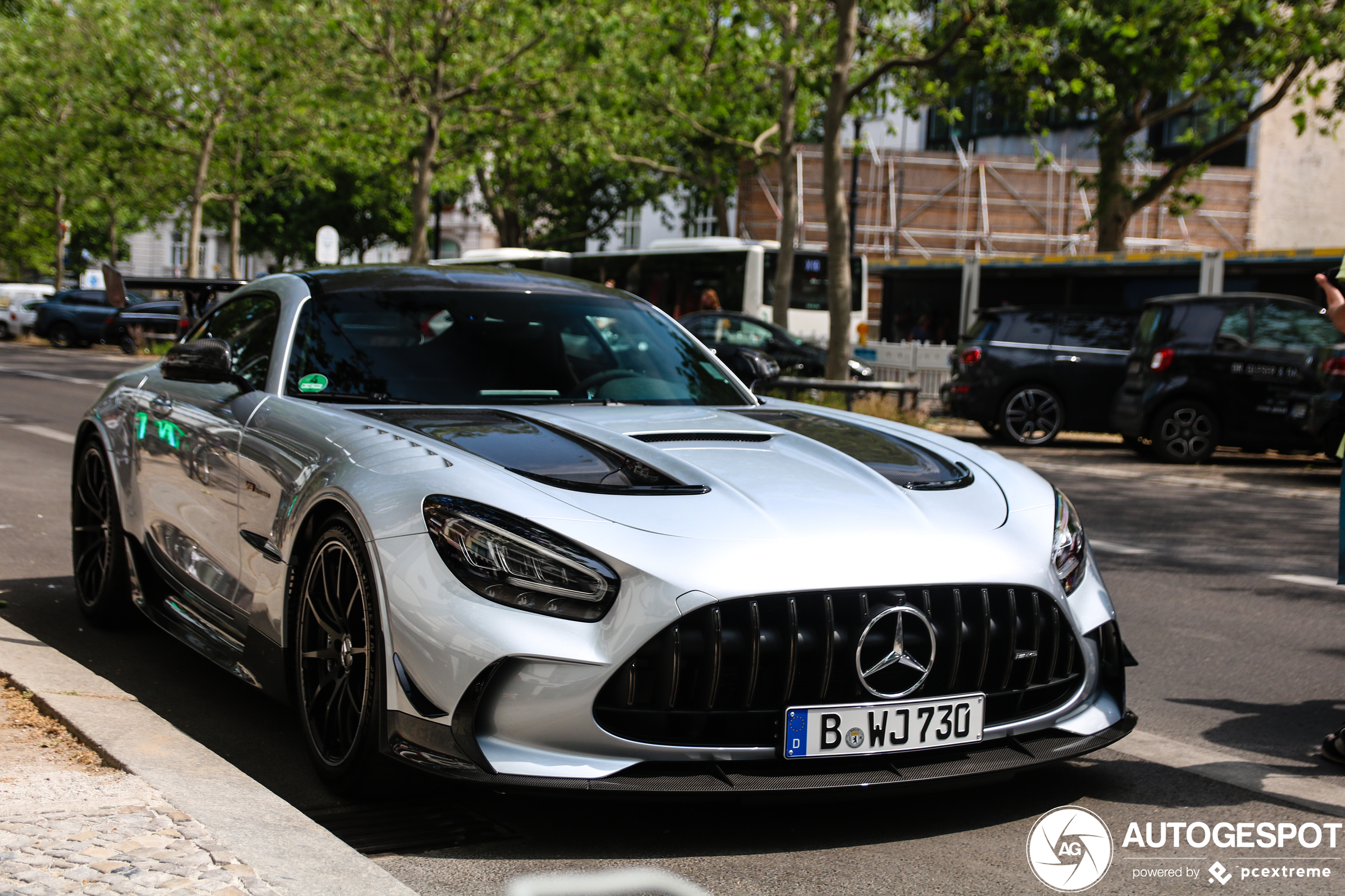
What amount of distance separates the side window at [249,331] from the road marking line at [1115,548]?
5.47 meters

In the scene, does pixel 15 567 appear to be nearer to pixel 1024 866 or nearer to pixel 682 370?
pixel 682 370

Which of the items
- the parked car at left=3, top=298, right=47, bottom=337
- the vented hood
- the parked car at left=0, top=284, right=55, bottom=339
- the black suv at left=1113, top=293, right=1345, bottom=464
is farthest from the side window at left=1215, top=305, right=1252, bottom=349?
the parked car at left=3, top=298, right=47, bottom=337

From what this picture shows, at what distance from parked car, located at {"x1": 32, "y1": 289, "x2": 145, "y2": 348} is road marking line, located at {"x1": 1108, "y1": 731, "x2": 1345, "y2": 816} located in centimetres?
3984

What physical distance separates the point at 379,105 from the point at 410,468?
27.6 meters

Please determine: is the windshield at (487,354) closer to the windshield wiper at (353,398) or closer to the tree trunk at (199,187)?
the windshield wiper at (353,398)

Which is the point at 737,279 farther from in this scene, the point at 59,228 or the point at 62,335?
the point at 59,228

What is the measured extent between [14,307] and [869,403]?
118 ft

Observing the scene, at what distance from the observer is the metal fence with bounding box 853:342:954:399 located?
24.1 m

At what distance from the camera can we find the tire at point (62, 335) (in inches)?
1604

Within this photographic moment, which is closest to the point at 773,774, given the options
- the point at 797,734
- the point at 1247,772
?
the point at 797,734

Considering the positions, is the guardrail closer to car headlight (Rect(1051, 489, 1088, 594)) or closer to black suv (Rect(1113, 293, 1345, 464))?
black suv (Rect(1113, 293, 1345, 464))

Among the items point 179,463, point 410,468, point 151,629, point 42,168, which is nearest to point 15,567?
point 151,629

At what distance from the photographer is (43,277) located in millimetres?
81438

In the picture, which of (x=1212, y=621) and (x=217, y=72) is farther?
(x=217, y=72)
